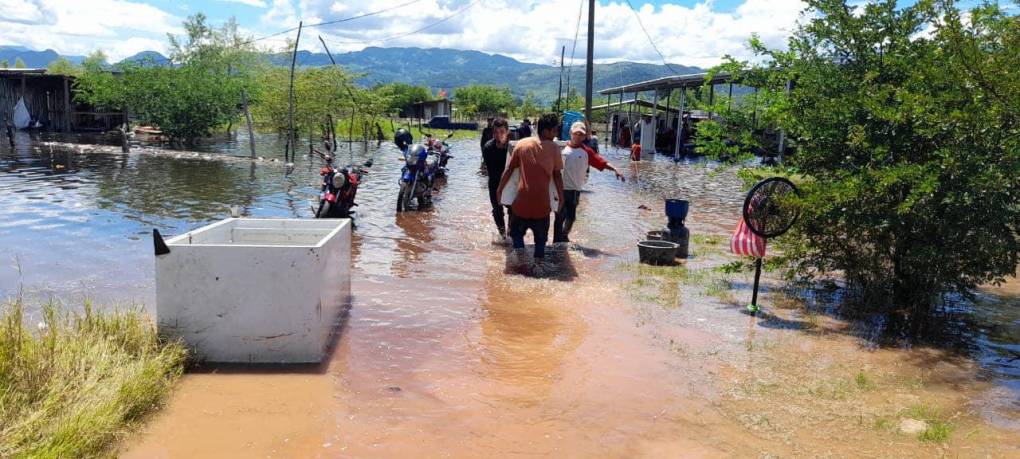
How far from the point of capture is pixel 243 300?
4648 millimetres

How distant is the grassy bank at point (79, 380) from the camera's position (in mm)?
3285

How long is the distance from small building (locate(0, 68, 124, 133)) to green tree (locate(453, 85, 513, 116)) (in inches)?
1906

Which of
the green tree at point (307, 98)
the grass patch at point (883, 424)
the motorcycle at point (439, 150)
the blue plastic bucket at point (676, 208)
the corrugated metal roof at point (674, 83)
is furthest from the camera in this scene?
the green tree at point (307, 98)

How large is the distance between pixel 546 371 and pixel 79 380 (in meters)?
2.77

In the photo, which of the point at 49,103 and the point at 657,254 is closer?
the point at 657,254

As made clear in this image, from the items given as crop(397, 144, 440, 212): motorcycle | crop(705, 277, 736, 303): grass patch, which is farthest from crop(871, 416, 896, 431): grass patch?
crop(397, 144, 440, 212): motorcycle

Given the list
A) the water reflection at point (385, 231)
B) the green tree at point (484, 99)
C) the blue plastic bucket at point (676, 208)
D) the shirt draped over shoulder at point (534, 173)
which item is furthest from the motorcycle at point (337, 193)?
the green tree at point (484, 99)

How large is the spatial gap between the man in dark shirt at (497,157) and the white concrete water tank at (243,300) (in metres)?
4.85

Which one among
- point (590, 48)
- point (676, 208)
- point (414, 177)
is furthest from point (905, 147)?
point (590, 48)

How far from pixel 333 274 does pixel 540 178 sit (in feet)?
10.2

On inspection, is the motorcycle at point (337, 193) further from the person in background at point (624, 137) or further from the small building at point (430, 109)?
the small building at point (430, 109)

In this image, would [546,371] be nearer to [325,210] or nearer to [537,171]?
[537,171]

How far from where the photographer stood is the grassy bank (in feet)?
10.8

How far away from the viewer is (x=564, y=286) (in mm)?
7301
